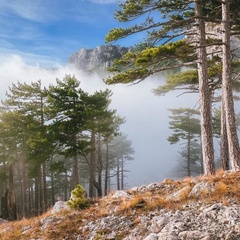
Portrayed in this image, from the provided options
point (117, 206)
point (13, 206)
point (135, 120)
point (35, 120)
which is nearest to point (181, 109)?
point (35, 120)

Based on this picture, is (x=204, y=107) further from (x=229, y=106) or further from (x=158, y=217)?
(x=158, y=217)

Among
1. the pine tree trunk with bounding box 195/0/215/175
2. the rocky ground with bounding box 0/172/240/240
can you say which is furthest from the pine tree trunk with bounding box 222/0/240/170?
the pine tree trunk with bounding box 195/0/215/175

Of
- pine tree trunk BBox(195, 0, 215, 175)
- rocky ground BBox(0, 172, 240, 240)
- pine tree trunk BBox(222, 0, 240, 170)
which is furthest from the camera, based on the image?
pine tree trunk BBox(195, 0, 215, 175)

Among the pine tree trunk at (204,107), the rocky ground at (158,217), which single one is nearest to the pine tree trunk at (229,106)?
the rocky ground at (158,217)

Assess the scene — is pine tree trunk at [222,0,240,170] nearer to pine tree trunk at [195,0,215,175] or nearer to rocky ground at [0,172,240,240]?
rocky ground at [0,172,240,240]

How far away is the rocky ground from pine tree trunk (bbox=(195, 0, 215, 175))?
140cm

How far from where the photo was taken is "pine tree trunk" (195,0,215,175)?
11555mm

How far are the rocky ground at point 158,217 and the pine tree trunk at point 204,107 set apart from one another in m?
1.40

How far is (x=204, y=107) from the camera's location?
11.8m

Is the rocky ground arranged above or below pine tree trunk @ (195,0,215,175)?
below

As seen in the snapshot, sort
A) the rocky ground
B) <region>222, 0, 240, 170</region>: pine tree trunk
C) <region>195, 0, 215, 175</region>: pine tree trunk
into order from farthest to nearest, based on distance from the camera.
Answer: <region>195, 0, 215, 175</region>: pine tree trunk → <region>222, 0, 240, 170</region>: pine tree trunk → the rocky ground

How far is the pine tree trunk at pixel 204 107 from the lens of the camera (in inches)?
455

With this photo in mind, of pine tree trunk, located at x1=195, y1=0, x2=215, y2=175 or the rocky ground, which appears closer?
the rocky ground

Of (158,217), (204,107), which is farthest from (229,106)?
(158,217)
